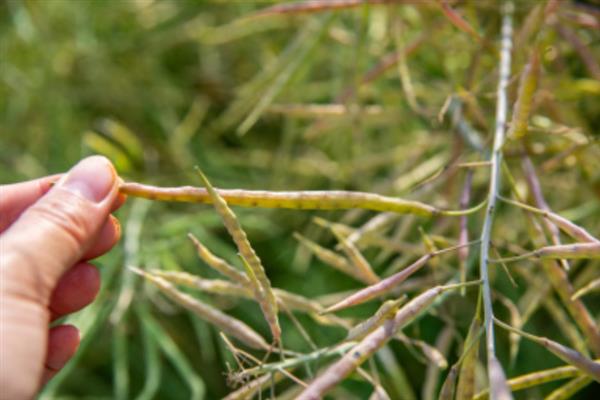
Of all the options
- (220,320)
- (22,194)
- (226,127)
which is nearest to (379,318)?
(220,320)

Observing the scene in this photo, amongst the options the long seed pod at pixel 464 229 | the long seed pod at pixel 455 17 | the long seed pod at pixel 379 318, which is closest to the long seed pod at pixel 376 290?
the long seed pod at pixel 379 318

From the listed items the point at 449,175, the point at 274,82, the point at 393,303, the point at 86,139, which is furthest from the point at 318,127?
the point at 393,303

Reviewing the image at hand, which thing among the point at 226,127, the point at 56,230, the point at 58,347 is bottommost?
the point at 226,127

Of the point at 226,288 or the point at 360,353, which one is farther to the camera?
the point at 226,288

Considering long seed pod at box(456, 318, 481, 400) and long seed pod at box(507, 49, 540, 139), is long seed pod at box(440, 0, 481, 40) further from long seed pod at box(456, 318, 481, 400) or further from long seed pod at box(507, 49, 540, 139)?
long seed pod at box(456, 318, 481, 400)

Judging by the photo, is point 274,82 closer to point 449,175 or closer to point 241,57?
point 449,175

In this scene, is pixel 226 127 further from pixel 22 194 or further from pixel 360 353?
pixel 360 353

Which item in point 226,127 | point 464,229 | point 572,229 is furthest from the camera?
point 226,127
